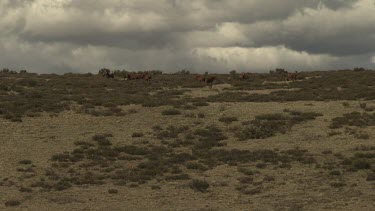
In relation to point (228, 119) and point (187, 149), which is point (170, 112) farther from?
point (187, 149)

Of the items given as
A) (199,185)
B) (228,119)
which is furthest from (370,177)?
(228,119)

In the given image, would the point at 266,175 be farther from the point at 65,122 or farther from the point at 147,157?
the point at 65,122

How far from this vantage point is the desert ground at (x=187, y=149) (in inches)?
771

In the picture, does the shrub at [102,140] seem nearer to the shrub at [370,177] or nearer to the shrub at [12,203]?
the shrub at [12,203]

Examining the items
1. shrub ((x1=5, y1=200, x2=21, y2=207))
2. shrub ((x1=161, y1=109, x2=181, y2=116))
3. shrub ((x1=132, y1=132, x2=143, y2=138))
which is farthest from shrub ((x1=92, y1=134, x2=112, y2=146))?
shrub ((x1=5, y1=200, x2=21, y2=207))

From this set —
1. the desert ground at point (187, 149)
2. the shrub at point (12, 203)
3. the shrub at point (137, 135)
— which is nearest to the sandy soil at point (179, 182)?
the desert ground at point (187, 149)

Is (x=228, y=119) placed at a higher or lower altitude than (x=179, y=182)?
higher

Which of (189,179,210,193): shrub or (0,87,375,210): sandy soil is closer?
(0,87,375,210): sandy soil

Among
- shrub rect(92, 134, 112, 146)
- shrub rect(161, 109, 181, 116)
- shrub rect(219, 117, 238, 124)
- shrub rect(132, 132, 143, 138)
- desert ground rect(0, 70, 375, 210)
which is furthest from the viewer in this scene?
shrub rect(161, 109, 181, 116)

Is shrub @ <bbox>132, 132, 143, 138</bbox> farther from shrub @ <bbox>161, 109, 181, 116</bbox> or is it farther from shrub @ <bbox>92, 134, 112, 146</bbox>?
shrub @ <bbox>161, 109, 181, 116</bbox>

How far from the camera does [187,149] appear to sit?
26.8 meters

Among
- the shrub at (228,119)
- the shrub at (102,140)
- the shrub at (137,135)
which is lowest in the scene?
the shrub at (102,140)

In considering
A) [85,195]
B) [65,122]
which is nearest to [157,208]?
[85,195]

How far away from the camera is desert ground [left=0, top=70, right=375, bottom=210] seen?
19578 millimetres
